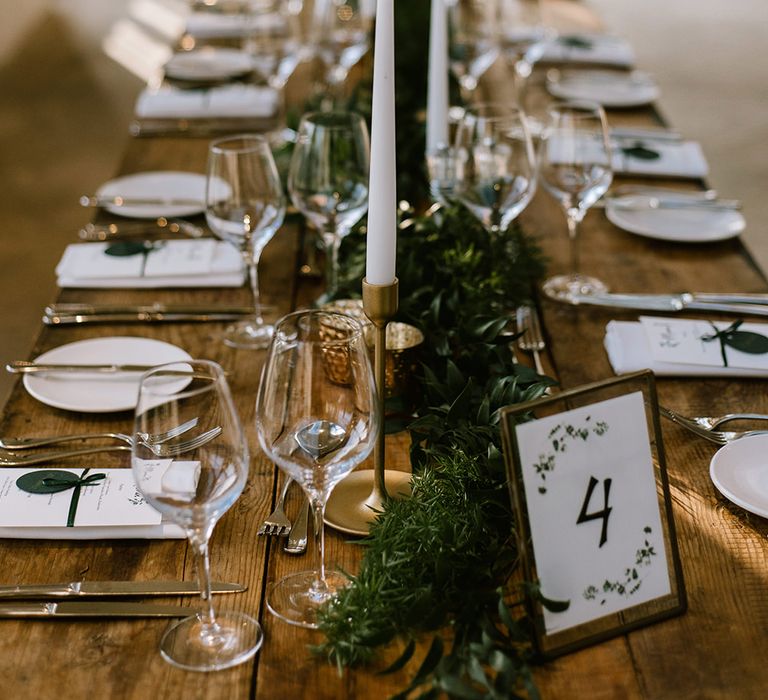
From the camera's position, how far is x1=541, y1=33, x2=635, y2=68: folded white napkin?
2963mm

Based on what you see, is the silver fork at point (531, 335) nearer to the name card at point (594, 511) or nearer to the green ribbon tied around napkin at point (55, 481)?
the name card at point (594, 511)

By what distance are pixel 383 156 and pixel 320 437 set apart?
0.27m

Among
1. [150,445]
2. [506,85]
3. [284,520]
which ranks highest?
[150,445]

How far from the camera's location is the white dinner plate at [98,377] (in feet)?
4.34

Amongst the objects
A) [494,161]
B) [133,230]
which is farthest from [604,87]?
[133,230]

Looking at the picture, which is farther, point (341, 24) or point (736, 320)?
point (341, 24)

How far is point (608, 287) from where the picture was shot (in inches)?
67.5

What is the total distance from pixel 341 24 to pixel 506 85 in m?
0.58

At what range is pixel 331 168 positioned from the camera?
1.47m

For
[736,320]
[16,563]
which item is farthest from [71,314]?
[736,320]

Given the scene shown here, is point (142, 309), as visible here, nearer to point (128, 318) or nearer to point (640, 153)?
point (128, 318)

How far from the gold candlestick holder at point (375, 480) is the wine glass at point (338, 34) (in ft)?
4.98

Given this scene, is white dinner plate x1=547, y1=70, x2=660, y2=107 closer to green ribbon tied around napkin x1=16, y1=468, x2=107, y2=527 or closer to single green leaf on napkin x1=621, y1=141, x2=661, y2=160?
single green leaf on napkin x1=621, y1=141, x2=661, y2=160

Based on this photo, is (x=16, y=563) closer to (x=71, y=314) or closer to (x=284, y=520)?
(x=284, y=520)
